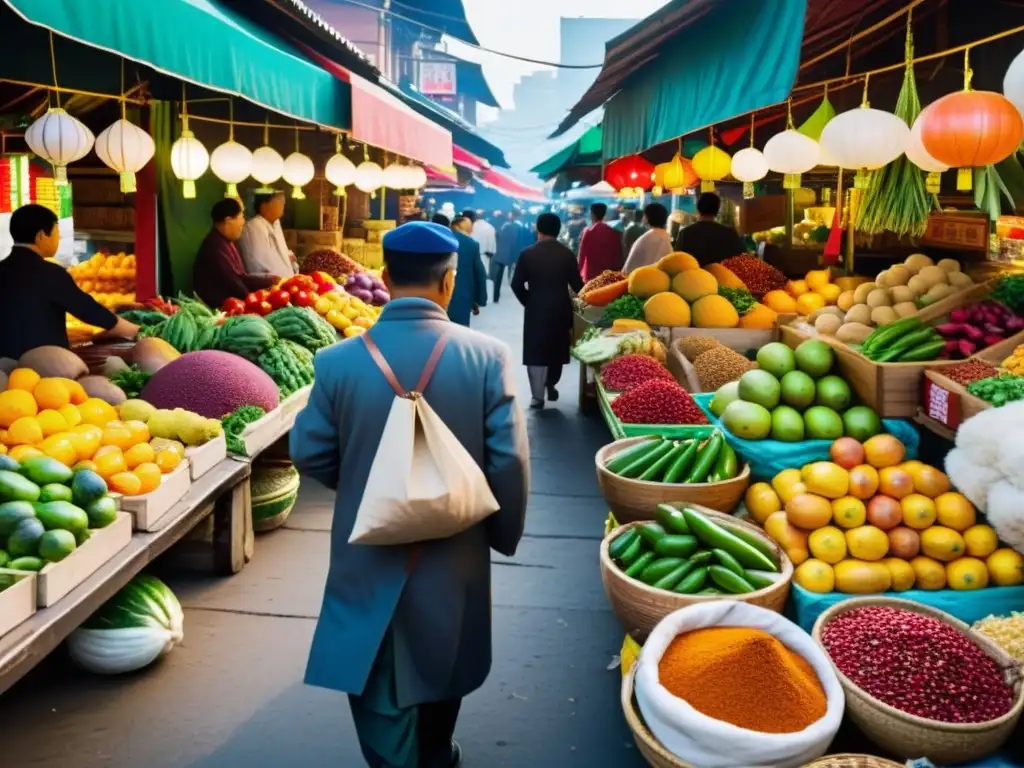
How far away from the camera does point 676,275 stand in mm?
7559

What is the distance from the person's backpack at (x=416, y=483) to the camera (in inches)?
95.4

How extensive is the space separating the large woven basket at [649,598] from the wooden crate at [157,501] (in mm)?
1799

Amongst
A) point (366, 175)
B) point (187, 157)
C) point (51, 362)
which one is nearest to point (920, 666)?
point (51, 362)

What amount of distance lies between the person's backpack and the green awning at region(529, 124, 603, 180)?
37.3 feet

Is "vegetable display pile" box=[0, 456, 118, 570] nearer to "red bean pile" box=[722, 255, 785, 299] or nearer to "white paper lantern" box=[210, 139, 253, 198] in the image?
"white paper lantern" box=[210, 139, 253, 198]

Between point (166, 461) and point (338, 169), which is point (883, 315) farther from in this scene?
point (338, 169)

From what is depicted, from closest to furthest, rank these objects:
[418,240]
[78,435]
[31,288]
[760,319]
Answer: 1. [418,240]
2. [78,435]
3. [31,288]
4. [760,319]

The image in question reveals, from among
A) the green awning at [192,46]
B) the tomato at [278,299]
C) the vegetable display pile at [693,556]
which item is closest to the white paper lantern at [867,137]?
the vegetable display pile at [693,556]

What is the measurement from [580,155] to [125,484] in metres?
13.1

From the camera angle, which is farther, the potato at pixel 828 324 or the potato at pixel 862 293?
the potato at pixel 862 293

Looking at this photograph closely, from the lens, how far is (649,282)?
7516 millimetres

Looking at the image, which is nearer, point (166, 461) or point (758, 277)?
point (166, 461)

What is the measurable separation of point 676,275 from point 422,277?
5096 mm

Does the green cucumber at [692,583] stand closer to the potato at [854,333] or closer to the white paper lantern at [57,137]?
the potato at [854,333]
